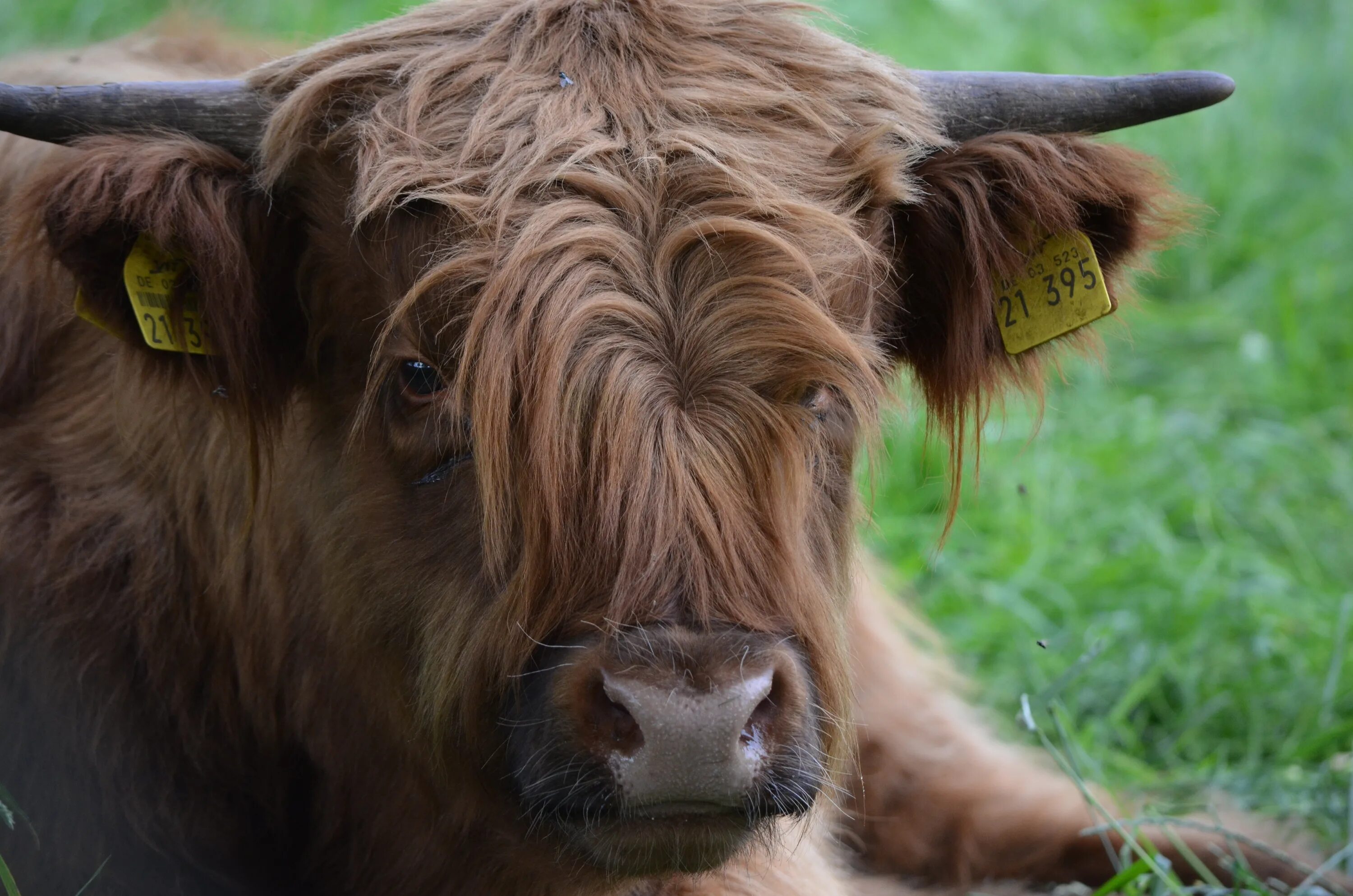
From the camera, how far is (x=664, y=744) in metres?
2.08

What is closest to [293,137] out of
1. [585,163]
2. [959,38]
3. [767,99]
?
[585,163]

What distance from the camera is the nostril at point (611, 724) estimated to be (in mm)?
2123

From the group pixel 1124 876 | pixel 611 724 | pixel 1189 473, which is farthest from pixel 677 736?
pixel 1189 473

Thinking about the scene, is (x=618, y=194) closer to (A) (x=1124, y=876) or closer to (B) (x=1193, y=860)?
(A) (x=1124, y=876)

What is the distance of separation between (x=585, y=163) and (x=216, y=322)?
0.77m

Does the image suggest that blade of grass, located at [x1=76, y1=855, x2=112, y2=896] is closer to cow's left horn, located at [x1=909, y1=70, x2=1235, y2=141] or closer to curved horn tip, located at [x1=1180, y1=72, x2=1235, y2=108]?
cow's left horn, located at [x1=909, y1=70, x2=1235, y2=141]

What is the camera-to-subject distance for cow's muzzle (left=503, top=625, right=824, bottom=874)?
2.09 meters

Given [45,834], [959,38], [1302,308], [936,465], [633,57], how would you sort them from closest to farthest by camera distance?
[633,57]
[45,834]
[936,465]
[1302,308]
[959,38]

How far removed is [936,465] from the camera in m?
5.82

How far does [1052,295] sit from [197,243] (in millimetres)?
1636

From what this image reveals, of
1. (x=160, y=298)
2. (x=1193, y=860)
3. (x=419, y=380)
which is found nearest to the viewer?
(x=419, y=380)

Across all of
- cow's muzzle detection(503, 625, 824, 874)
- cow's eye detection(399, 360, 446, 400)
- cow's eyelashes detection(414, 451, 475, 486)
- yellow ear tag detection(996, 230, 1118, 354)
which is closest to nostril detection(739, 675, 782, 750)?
cow's muzzle detection(503, 625, 824, 874)

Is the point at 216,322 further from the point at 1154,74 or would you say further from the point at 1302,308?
the point at 1302,308

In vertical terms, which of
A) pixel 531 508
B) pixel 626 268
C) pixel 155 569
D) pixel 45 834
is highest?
pixel 626 268
